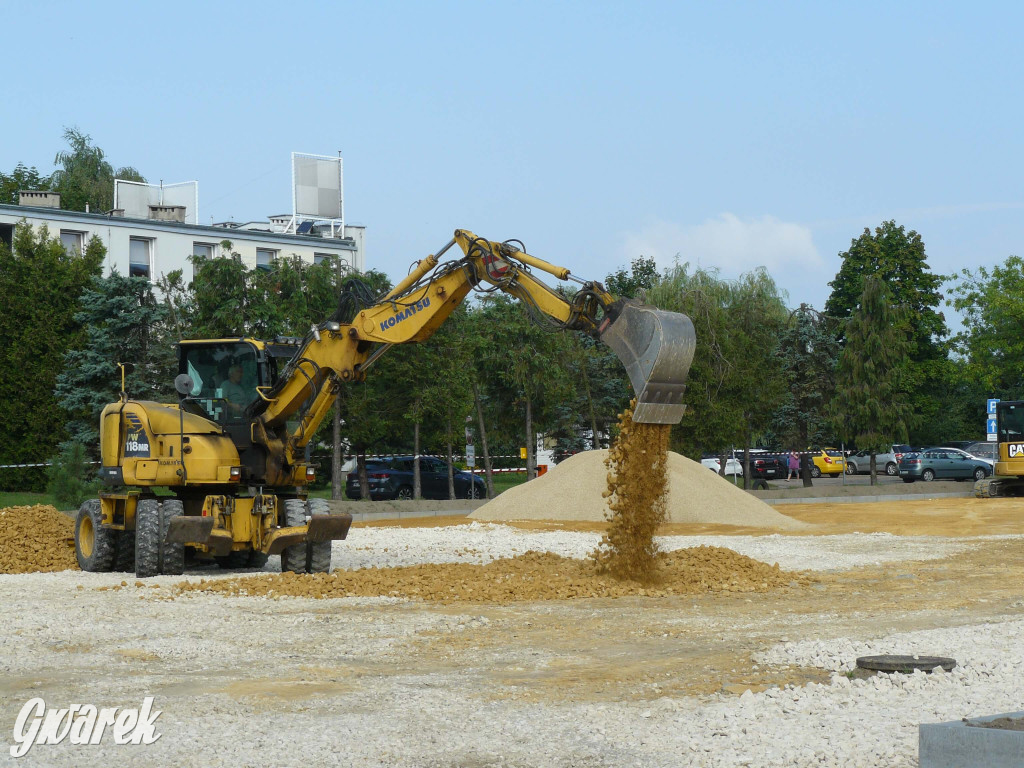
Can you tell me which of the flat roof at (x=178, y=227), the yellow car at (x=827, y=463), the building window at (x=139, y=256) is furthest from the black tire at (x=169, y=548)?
the yellow car at (x=827, y=463)

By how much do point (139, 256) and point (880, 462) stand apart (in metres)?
35.0

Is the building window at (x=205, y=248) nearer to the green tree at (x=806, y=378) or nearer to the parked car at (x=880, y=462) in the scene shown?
the green tree at (x=806, y=378)

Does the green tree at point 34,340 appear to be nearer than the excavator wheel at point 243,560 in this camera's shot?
No

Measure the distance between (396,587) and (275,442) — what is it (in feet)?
9.98

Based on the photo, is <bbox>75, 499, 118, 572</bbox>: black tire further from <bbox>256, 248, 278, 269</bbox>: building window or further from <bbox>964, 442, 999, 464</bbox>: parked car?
<bbox>964, 442, 999, 464</bbox>: parked car

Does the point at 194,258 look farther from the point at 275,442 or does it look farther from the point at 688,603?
the point at 688,603

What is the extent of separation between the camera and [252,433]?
16234 millimetres

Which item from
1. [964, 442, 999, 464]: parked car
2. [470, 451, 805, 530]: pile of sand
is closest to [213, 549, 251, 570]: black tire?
[470, 451, 805, 530]: pile of sand

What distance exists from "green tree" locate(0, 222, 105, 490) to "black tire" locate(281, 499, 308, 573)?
24793mm

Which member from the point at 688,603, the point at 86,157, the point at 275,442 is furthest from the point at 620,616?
the point at 86,157

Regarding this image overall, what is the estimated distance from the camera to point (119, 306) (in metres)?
34.6

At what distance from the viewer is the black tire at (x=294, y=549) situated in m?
15.8

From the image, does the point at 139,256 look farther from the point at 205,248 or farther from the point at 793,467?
the point at 793,467

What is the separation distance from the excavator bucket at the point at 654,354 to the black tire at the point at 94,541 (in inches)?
310
